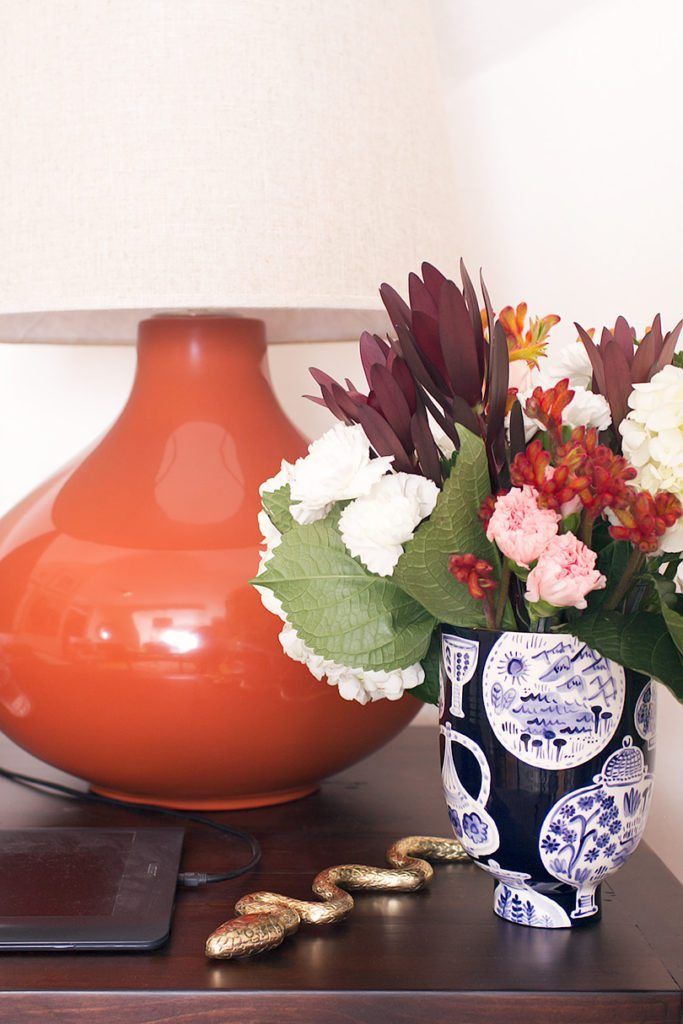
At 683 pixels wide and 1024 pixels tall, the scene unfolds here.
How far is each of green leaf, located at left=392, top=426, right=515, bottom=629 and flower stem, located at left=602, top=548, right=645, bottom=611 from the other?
0.05m

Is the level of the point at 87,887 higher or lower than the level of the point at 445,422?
lower

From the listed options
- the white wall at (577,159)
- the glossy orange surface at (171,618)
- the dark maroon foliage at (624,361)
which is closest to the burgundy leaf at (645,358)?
the dark maroon foliage at (624,361)

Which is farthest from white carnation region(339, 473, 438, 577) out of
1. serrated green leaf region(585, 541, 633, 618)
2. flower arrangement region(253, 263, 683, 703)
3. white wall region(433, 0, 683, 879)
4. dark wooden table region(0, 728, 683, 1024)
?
white wall region(433, 0, 683, 879)

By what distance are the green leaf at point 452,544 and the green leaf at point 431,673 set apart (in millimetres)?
65

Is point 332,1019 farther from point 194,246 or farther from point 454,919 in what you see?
point 194,246

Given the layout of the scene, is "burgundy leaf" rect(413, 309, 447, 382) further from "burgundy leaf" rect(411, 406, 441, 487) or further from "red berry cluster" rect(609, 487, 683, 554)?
"red berry cluster" rect(609, 487, 683, 554)

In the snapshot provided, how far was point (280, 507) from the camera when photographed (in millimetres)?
649

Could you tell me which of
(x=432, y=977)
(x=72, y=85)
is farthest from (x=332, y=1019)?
(x=72, y=85)

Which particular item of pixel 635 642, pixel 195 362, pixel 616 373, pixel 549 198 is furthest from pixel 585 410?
pixel 549 198

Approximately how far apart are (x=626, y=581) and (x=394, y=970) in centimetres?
24

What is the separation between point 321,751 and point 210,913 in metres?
0.18

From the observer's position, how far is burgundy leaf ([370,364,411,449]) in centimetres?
59

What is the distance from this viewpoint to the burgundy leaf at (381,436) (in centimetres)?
60

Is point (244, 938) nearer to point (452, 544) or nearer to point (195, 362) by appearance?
point (452, 544)
